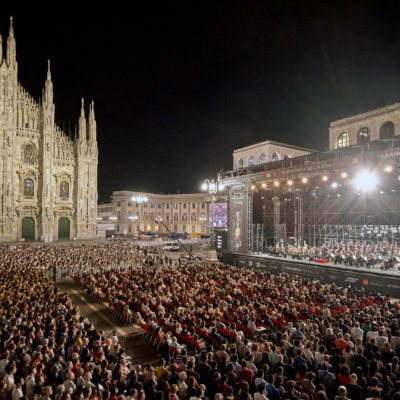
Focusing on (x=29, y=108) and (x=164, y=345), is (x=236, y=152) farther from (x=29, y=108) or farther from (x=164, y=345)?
(x=164, y=345)

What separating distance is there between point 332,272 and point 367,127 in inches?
975

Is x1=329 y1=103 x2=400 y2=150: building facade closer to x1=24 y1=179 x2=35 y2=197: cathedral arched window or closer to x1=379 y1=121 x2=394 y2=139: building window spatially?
x1=379 y1=121 x2=394 y2=139: building window

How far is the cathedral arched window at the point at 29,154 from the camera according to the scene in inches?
1745

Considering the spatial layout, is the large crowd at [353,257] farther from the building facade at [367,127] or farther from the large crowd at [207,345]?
the building facade at [367,127]

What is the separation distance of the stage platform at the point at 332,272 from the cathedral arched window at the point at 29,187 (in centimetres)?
3318

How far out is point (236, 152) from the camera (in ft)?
182

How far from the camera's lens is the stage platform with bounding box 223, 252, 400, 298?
61.0ft

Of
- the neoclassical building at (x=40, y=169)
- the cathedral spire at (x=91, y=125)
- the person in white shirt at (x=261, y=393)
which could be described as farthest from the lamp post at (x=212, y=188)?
the cathedral spire at (x=91, y=125)

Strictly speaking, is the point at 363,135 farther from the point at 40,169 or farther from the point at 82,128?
the point at 40,169

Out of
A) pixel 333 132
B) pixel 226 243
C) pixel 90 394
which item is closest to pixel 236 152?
pixel 333 132

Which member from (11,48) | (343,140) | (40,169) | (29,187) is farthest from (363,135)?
(11,48)

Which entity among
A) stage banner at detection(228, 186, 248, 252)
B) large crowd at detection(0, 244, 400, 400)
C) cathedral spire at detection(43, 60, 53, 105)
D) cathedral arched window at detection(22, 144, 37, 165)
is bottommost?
large crowd at detection(0, 244, 400, 400)

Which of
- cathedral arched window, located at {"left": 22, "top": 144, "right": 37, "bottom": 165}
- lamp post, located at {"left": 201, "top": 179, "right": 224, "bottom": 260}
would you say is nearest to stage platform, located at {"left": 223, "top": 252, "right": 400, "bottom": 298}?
lamp post, located at {"left": 201, "top": 179, "right": 224, "bottom": 260}

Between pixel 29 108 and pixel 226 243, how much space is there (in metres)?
36.1
